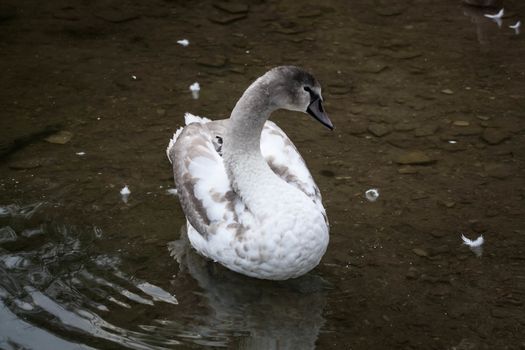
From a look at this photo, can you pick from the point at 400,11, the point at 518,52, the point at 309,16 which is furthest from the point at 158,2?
the point at 518,52

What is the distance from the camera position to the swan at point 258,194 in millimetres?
5031

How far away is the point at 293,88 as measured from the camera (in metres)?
5.31

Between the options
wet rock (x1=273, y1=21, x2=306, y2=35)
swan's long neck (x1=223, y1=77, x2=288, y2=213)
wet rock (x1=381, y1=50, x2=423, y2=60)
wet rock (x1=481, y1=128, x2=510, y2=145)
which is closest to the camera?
swan's long neck (x1=223, y1=77, x2=288, y2=213)

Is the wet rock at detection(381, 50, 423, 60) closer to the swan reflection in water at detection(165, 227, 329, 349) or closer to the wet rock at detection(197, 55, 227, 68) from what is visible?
the wet rock at detection(197, 55, 227, 68)

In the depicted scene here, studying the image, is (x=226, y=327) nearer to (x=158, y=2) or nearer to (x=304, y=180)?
(x=304, y=180)

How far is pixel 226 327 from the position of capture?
16.1 ft

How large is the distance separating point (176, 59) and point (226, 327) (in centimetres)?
387

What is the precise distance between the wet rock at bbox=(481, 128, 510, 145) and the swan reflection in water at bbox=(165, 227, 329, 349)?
2.24 meters

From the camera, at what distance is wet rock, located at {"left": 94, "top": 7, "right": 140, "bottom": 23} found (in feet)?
29.3

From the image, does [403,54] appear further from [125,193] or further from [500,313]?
[500,313]

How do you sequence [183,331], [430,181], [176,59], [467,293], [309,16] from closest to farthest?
[183,331], [467,293], [430,181], [176,59], [309,16]

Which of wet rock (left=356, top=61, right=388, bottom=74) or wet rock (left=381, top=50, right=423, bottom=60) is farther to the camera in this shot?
wet rock (left=381, top=50, right=423, bottom=60)

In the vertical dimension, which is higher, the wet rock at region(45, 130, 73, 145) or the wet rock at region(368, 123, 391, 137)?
the wet rock at region(45, 130, 73, 145)

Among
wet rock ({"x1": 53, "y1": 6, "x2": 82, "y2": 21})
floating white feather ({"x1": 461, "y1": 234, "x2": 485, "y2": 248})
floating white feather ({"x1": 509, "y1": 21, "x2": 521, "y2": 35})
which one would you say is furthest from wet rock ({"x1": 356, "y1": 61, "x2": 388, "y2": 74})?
wet rock ({"x1": 53, "y1": 6, "x2": 82, "y2": 21})
